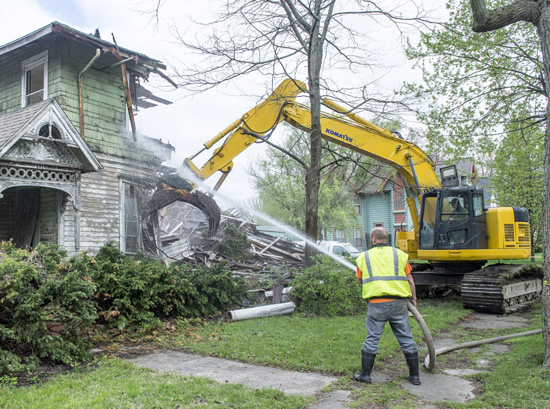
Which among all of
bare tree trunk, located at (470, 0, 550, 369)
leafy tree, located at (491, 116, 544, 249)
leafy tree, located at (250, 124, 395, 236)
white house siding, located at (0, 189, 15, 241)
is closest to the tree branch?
bare tree trunk, located at (470, 0, 550, 369)

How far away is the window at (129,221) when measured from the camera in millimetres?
14336

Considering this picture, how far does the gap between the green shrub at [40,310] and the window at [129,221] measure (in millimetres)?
8297

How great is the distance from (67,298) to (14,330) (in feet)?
2.17

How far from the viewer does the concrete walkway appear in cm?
451

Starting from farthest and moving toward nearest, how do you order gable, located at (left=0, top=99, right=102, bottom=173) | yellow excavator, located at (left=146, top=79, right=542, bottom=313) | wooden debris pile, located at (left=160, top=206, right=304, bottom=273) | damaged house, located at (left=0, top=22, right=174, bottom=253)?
1. wooden debris pile, located at (left=160, top=206, right=304, bottom=273)
2. damaged house, located at (left=0, top=22, right=174, bottom=253)
3. yellow excavator, located at (left=146, top=79, right=542, bottom=313)
4. gable, located at (left=0, top=99, right=102, bottom=173)

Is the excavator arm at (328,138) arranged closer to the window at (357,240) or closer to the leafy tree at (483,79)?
the leafy tree at (483,79)

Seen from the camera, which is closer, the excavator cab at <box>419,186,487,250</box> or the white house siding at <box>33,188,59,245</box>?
the excavator cab at <box>419,186,487,250</box>

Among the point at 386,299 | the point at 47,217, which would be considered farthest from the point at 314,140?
the point at 47,217

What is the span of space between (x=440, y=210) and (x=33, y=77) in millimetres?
13091

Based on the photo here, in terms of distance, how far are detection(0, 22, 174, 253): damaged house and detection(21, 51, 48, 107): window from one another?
30 millimetres

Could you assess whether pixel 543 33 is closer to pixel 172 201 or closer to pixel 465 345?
pixel 465 345

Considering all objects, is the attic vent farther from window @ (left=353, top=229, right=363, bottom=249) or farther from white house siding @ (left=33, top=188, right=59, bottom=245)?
window @ (left=353, top=229, right=363, bottom=249)

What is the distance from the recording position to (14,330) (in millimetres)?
5230

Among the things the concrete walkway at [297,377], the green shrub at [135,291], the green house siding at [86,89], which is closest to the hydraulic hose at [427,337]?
the concrete walkway at [297,377]
